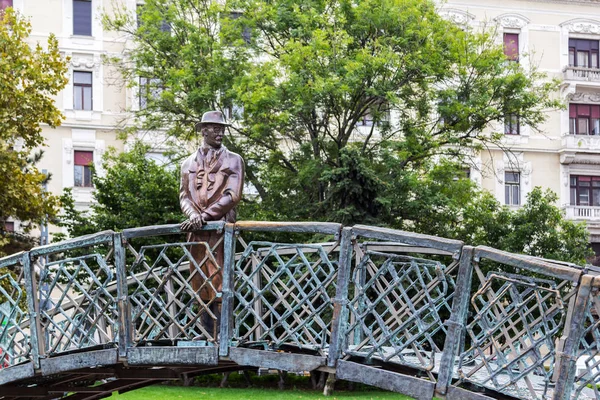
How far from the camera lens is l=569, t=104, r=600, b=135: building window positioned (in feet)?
157

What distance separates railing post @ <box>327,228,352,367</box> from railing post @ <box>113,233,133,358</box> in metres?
2.17

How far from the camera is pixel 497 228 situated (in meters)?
32.4

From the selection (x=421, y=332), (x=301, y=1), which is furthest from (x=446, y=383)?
(x=301, y=1)

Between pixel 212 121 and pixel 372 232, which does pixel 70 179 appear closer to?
pixel 212 121

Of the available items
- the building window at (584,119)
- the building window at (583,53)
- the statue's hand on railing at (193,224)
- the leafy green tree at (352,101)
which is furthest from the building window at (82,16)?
the statue's hand on railing at (193,224)

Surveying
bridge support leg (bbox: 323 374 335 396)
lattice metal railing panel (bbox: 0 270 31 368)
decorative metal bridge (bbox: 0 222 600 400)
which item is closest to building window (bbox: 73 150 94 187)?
bridge support leg (bbox: 323 374 335 396)

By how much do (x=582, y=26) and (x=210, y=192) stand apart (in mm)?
39485

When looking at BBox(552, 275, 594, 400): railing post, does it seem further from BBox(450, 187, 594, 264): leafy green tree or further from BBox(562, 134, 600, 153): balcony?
BBox(562, 134, 600, 153): balcony

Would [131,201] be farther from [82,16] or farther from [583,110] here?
[583,110]

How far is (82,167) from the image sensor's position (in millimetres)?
43406

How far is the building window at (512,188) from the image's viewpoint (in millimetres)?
46938

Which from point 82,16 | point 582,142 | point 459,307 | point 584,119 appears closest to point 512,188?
point 582,142

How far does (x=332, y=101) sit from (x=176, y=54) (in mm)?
5555

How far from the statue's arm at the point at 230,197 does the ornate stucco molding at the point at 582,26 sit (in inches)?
1521
